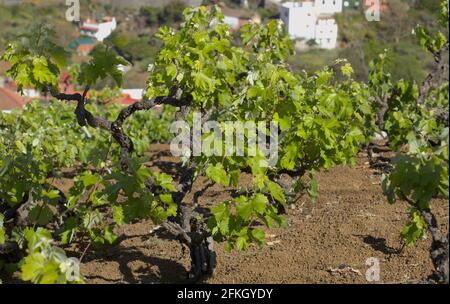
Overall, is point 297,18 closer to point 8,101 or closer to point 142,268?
point 8,101

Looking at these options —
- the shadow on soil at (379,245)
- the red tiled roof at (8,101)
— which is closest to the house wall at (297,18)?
the red tiled roof at (8,101)

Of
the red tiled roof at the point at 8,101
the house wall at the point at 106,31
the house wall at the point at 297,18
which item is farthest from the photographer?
the house wall at the point at 297,18

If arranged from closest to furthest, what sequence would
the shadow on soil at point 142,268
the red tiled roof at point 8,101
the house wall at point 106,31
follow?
the shadow on soil at point 142,268, the house wall at point 106,31, the red tiled roof at point 8,101

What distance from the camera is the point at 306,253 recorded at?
17.0ft

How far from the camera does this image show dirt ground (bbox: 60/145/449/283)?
4.69 m

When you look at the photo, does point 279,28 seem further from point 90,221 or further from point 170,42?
point 90,221

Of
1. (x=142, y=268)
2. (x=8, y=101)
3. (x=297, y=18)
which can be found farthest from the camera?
(x=297, y=18)

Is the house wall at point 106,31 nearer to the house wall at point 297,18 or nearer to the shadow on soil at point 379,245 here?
the shadow on soil at point 379,245

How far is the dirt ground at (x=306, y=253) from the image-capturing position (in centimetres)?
469

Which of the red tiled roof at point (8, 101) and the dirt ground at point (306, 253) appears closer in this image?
the dirt ground at point (306, 253)

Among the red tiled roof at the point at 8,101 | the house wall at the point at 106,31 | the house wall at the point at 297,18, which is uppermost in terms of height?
the house wall at the point at 106,31

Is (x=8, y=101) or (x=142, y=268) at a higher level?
(x=142, y=268)

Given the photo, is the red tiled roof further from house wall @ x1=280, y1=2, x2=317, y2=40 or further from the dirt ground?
house wall @ x1=280, y1=2, x2=317, y2=40

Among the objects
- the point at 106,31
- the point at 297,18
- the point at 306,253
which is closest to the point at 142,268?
the point at 306,253
